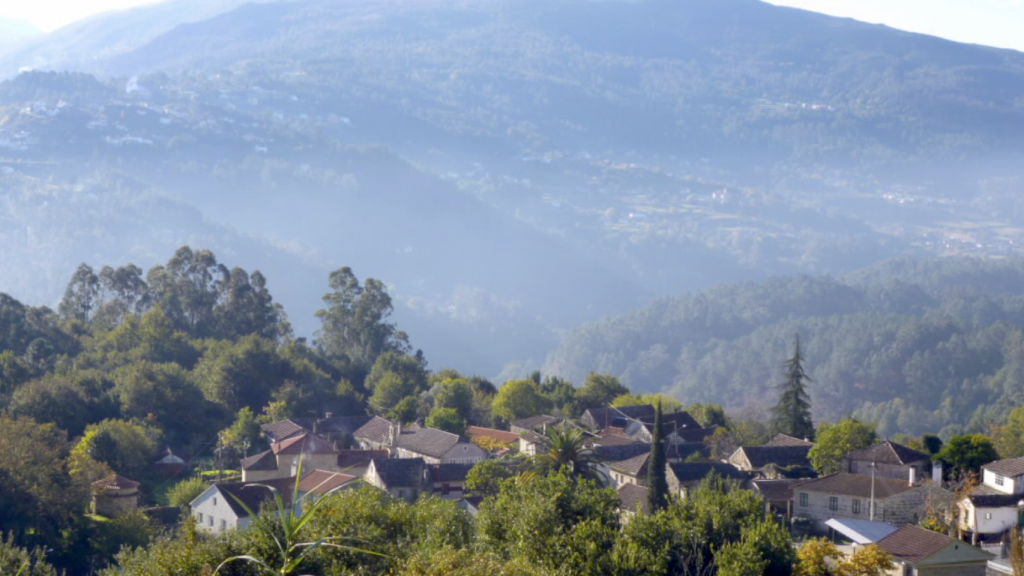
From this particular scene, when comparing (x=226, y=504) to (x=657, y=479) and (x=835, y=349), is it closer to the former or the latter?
(x=657, y=479)

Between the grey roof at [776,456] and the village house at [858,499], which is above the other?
the village house at [858,499]

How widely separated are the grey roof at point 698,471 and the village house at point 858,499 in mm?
3048

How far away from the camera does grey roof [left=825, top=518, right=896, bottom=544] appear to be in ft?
95.6

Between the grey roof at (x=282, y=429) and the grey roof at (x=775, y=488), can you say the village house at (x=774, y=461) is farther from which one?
the grey roof at (x=282, y=429)

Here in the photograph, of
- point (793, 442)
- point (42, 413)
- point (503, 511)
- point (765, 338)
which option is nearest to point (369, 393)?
point (42, 413)

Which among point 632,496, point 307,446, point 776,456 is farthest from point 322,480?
point 776,456

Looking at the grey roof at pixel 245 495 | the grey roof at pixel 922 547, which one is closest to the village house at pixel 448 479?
the grey roof at pixel 245 495

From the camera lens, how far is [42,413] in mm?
45656

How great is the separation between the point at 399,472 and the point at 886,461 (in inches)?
642

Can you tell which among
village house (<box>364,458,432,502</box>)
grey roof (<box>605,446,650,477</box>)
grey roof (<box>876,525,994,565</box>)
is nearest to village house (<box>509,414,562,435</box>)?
grey roof (<box>605,446,650,477</box>)

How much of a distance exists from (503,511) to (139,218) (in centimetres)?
18634

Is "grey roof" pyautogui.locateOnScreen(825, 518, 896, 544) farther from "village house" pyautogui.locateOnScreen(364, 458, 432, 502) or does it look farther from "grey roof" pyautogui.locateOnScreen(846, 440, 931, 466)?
"village house" pyautogui.locateOnScreen(364, 458, 432, 502)

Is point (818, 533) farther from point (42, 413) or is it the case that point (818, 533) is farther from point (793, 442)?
point (42, 413)

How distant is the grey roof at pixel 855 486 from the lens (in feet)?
114
